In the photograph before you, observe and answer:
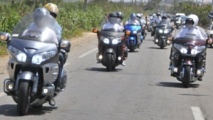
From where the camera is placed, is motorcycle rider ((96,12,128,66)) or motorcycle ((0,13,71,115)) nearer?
motorcycle ((0,13,71,115))

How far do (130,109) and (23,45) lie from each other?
101 inches

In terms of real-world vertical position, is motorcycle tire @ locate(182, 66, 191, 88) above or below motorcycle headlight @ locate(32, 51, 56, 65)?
below

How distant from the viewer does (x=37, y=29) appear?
1013cm

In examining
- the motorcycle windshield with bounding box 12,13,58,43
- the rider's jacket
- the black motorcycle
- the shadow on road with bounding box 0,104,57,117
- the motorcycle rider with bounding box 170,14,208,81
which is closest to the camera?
the motorcycle windshield with bounding box 12,13,58,43

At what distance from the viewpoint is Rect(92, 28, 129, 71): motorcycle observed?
59.4 feet

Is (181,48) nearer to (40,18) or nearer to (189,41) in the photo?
(189,41)

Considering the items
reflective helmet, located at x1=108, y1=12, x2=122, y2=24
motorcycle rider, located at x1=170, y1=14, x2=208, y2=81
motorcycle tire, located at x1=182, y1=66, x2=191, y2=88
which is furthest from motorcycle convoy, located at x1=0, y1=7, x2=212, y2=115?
reflective helmet, located at x1=108, y1=12, x2=122, y2=24

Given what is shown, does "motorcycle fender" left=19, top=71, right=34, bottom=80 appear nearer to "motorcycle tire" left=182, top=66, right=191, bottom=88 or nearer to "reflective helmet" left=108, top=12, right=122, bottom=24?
"motorcycle tire" left=182, top=66, right=191, bottom=88

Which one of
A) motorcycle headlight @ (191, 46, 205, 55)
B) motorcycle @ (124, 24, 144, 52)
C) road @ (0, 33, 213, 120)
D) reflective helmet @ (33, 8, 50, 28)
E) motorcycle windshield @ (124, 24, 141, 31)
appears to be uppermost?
reflective helmet @ (33, 8, 50, 28)


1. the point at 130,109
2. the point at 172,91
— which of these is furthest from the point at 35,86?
the point at 172,91

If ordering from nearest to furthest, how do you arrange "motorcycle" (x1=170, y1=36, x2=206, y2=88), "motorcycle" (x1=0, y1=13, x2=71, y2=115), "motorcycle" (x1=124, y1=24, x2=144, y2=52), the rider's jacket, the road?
1. "motorcycle" (x1=0, y1=13, x2=71, y2=115)
2. the road
3. "motorcycle" (x1=170, y1=36, x2=206, y2=88)
4. the rider's jacket
5. "motorcycle" (x1=124, y1=24, x2=144, y2=52)

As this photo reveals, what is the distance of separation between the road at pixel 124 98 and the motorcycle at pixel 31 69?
1.25ft

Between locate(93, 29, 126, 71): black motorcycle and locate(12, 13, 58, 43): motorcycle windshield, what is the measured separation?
764 centimetres

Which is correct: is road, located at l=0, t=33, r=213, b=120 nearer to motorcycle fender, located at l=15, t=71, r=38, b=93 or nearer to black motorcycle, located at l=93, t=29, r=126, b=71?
black motorcycle, located at l=93, t=29, r=126, b=71
